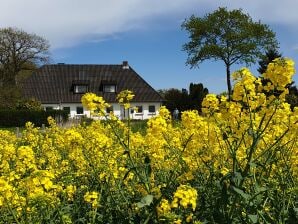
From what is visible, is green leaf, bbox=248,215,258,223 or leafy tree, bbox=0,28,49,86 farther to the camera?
leafy tree, bbox=0,28,49,86

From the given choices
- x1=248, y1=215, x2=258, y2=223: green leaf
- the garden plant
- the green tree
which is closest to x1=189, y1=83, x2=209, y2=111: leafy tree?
the green tree

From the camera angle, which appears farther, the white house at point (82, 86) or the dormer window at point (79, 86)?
the dormer window at point (79, 86)

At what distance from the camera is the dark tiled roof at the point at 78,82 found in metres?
56.0

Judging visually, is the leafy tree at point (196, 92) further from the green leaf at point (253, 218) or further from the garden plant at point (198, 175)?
the green leaf at point (253, 218)

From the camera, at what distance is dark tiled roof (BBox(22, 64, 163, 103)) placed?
55969mm

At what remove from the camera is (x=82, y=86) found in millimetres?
57406

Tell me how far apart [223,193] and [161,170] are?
1.74m

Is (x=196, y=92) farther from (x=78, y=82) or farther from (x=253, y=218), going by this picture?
(x=253, y=218)

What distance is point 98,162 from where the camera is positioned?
5.05 metres

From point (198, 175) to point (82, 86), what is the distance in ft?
176

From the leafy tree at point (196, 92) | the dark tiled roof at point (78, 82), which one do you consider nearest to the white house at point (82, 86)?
the dark tiled roof at point (78, 82)

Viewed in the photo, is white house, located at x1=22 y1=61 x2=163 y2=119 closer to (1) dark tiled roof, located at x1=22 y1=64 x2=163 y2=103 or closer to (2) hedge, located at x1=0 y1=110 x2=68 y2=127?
(1) dark tiled roof, located at x1=22 y1=64 x2=163 y2=103

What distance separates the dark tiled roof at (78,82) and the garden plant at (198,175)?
167 feet

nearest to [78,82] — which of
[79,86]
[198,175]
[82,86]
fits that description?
[79,86]
